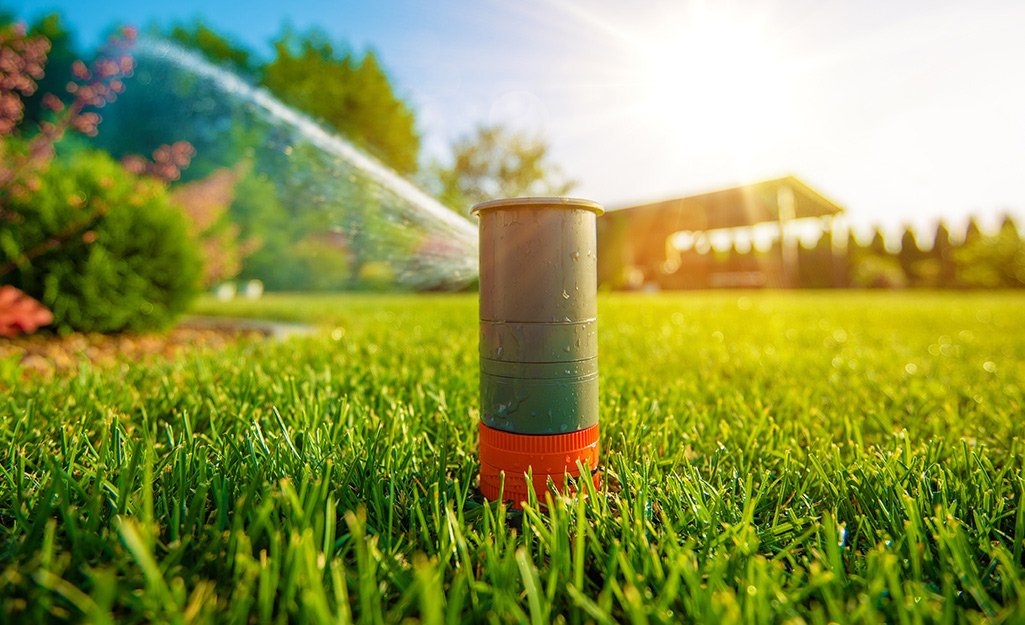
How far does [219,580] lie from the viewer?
90 centimetres

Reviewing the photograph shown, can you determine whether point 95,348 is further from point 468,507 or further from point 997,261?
point 997,261

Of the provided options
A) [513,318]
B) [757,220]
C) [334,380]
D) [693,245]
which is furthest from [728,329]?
[693,245]

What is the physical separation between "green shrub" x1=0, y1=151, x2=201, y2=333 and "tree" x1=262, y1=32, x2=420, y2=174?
1910 cm

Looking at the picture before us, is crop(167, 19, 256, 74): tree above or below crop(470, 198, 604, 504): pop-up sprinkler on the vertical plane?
above

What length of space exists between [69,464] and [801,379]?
10.0 feet

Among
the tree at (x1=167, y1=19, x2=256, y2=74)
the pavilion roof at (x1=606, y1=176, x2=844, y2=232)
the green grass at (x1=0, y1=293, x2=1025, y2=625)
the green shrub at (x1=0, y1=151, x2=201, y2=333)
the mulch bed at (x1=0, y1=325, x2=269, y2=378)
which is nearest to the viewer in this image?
the green grass at (x1=0, y1=293, x2=1025, y2=625)

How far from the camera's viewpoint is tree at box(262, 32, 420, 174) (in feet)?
73.9

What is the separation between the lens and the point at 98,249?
363 cm

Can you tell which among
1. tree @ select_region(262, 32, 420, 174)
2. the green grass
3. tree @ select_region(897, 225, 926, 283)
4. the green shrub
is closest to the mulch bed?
the green shrub

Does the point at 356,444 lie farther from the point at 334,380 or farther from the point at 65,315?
the point at 65,315

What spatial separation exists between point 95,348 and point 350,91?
912 inches

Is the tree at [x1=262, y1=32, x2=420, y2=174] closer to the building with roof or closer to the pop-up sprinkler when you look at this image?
the building with roof

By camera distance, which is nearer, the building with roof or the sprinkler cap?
the sprinkler cap

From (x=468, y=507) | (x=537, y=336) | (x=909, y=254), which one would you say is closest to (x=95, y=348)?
(x=468, y=507)
